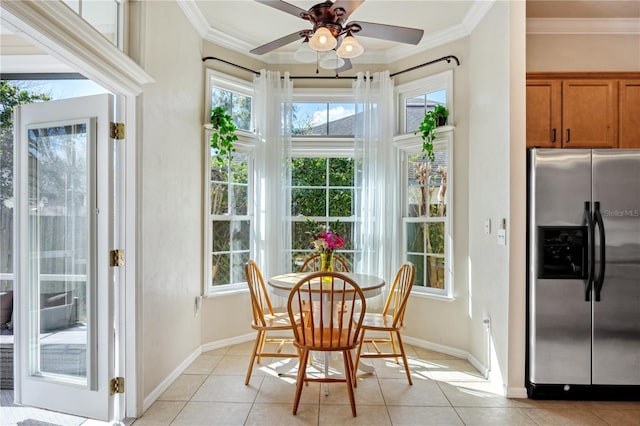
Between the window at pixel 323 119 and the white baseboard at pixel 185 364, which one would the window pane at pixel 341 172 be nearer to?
the window at pixel 323 119

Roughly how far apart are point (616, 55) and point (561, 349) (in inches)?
102

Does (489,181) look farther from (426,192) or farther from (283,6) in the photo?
(283,6)

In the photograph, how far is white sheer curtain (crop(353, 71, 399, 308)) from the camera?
385 centimetres

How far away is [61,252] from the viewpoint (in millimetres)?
2344

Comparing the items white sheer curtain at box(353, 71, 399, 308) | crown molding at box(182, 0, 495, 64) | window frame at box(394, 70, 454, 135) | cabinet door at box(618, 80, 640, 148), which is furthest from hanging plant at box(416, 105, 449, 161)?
cabinet door at box(618, 80, 640, 148)

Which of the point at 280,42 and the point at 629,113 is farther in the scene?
the point at 629,113

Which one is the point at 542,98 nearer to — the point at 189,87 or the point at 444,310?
the point at 444,310

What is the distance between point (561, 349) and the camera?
2.64 meters

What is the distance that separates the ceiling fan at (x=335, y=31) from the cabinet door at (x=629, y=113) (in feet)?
5.77

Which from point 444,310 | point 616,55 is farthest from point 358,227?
point 616,55

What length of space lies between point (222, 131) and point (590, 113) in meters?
3.15

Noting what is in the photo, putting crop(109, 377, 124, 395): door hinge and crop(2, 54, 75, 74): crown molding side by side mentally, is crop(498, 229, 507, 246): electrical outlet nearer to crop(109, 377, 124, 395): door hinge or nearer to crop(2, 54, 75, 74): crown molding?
crop(109, 377, 124, 395): door hinge

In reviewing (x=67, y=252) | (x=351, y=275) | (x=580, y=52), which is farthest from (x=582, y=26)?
(x=67, y=252)

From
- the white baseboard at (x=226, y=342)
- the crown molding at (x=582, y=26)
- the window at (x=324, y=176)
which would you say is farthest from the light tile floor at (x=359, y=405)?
the crown molding at (x=582, y=26)
